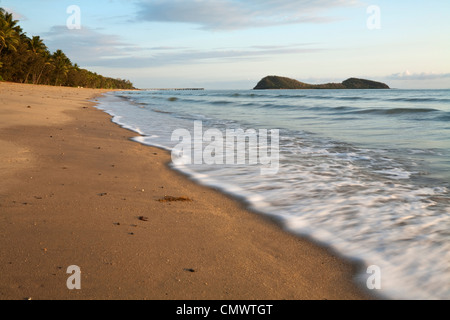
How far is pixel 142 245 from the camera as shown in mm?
2986

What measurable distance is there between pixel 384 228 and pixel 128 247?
2392mm

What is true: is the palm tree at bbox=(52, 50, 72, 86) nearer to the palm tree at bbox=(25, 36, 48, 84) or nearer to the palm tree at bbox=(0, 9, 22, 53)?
the palm tree at bbox=(25, 36, 48, 84)

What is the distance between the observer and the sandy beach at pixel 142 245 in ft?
7.88

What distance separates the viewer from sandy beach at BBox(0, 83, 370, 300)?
7.88 feet

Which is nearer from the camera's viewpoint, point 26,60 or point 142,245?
point 142,245

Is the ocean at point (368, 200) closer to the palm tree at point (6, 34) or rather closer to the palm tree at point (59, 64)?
the palm tree at point (6, 34)

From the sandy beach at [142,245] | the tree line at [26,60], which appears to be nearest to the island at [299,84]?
the tree line at [26,60]

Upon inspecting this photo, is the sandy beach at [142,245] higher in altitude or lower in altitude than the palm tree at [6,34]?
lower

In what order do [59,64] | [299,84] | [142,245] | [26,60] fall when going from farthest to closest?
[299,84] → [59,64] → [26,60] → [142,245]

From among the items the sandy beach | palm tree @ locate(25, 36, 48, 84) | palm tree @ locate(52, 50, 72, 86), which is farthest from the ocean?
palm tree @ locate(52, 50, 72, 86)

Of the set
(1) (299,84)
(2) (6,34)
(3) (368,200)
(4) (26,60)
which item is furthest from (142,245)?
(1) (299,84)

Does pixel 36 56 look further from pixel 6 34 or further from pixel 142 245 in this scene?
pixel 142 245

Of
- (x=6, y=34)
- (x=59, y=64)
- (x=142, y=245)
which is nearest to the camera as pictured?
(x=142, y=245)
